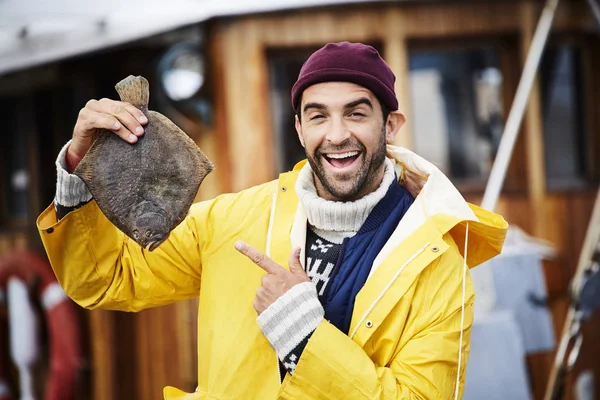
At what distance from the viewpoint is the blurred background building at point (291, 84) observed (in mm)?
4305

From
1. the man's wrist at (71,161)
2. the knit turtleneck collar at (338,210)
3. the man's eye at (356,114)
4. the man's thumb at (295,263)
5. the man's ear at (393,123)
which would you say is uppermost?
the man's eye at (356,114)

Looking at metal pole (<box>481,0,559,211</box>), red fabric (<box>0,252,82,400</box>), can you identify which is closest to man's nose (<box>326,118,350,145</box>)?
metal pole (<box>481,0,559,211</box>)

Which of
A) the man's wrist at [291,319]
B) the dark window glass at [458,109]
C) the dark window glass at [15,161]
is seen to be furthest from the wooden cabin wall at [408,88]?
the man's wrist at [291,319]

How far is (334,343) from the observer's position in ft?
5.71

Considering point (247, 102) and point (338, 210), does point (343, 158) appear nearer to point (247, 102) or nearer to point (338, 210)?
point (338, 210)

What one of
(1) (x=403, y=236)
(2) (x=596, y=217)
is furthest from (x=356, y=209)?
(2) (x=596, y=217)

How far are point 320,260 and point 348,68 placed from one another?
563 millimetres

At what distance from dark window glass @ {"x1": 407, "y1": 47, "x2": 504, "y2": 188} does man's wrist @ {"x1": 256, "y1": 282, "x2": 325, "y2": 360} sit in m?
3.02

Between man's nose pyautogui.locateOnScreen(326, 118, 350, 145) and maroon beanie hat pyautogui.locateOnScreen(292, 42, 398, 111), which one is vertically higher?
maroon beanie hat pyautogui.locateOnScreen(292, 42, 398, 111)

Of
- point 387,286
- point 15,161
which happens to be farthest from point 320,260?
point 15,161

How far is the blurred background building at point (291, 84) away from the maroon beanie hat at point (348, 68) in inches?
89.6

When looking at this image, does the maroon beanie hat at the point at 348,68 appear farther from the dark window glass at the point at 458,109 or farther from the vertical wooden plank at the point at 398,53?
the dark window glass at the point at 458,109

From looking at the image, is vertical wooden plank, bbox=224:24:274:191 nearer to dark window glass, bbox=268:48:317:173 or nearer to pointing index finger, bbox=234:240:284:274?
dark window glass, bbox=268:48:317:173

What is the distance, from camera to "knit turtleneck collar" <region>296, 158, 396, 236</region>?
2049 millimetres
